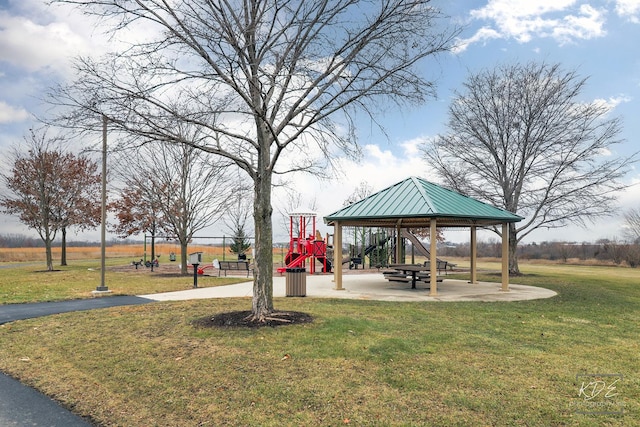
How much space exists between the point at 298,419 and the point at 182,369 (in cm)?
219

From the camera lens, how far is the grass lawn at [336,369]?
4.23m

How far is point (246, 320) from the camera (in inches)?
317

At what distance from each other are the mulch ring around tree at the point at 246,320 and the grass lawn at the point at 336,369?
0.32 metres

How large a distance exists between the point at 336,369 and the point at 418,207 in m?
8.89

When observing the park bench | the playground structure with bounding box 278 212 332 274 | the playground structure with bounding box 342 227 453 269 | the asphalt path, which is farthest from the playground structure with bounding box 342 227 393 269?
the asphalt path

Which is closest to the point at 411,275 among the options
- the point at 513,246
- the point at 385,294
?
the point at 385,294

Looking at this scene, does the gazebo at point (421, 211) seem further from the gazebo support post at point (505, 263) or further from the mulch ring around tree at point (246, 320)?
the mulch ring around tree at point (246, 320)

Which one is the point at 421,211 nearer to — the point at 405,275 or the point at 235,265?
the point at 405,275

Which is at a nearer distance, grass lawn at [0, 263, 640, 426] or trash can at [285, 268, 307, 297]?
grass lawn at [0, 263, 640, 426]

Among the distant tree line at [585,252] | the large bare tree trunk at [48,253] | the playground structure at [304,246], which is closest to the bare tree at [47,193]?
the large bare tree trunk at [48,253]

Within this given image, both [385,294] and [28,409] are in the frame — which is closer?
[28,409]

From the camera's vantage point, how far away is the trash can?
492 inches

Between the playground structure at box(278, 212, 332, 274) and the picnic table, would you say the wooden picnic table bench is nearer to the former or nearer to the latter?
the picnic table

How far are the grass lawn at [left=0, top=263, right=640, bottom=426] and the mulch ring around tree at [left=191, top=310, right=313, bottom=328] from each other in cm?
32
